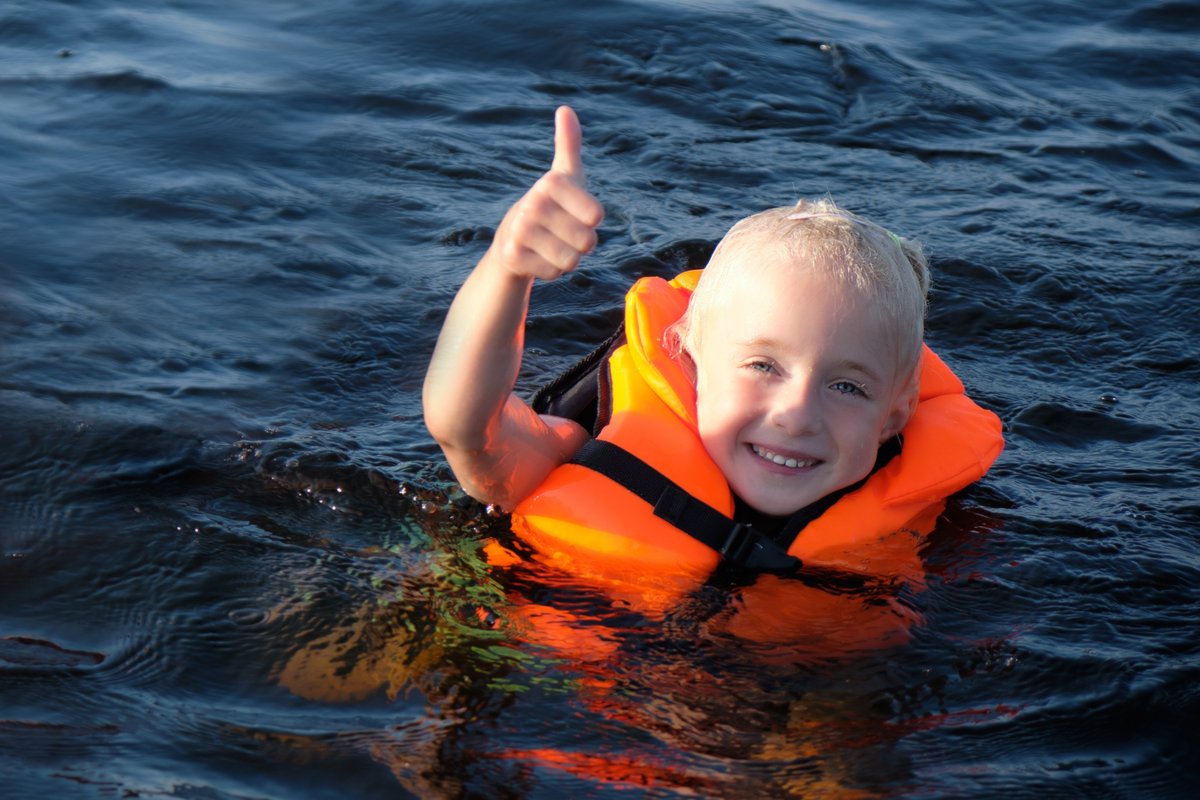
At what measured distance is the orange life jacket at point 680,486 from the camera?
3768 mm

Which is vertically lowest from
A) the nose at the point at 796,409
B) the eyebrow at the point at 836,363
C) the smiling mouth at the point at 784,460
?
the smiling mouth at the point at 784,460

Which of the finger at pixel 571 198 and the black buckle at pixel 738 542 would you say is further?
the black buckle at pixel 738 542

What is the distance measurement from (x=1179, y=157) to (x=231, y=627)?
6.12 m

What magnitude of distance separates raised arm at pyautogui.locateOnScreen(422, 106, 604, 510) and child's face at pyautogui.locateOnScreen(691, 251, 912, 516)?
51 centimetres

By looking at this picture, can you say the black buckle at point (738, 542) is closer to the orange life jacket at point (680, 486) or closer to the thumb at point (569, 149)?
the orange life jacket at point (680, 486)

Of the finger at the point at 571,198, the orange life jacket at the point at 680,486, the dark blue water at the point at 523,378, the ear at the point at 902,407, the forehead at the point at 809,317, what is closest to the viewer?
the finger at the point at 571,198

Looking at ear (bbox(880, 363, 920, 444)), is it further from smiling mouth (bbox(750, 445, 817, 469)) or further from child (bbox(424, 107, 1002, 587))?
smiling mouth (bbox(750, 445, 817, 469))

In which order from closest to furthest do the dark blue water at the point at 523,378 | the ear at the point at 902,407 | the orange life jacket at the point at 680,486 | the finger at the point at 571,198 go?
the finger at the point at 571,198
the dark blue water at the point at 523,378
the orange life jacket at the point at 680,486
the ear at the point at 902,407

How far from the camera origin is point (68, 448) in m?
4.37

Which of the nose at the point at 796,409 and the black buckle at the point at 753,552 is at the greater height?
the nose at the point at 796,409

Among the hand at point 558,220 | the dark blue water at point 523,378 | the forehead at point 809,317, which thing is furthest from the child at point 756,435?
the hand at point 558,220

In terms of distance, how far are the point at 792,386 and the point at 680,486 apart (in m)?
0.41

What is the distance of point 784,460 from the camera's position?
3832 mm

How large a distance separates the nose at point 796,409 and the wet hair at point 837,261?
0.29 m
